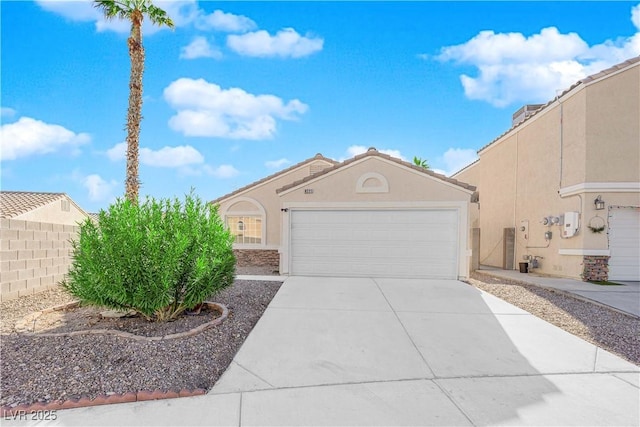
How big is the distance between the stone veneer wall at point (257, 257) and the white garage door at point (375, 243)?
12.3 ft

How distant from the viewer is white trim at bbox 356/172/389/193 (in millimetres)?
9945

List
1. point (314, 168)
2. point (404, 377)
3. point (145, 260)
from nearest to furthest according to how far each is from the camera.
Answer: point (404, 377)
point (145, 260)
point (314, 168)

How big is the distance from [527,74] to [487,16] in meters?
3.28

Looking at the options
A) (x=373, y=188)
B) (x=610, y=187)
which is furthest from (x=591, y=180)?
(x=373, y=188)

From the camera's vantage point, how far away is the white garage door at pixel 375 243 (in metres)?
9.80

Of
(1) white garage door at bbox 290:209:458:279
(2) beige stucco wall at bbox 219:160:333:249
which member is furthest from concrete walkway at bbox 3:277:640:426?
→ (2) beige stucco wall at bbox 219:160:333:249

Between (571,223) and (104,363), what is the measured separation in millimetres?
12975

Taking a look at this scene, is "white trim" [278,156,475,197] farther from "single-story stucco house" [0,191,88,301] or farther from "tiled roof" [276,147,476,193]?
"single-story stucco house" [0,191,88,301]

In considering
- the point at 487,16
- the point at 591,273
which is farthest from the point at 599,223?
the point at 487,16

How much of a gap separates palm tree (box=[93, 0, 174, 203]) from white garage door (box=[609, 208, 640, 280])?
14934mm

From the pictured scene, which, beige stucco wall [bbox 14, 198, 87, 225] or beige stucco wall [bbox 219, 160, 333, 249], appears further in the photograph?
beige stucco wall [bbox 14, 198, 87, 225]

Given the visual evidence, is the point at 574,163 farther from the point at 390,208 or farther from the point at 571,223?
the point at 390,208

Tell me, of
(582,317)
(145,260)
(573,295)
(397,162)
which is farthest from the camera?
(397,162)

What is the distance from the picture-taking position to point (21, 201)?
17109 mm
